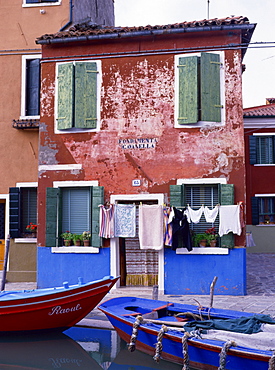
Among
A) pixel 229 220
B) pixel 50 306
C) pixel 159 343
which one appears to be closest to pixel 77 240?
pixel 50 306

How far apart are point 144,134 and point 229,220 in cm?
332

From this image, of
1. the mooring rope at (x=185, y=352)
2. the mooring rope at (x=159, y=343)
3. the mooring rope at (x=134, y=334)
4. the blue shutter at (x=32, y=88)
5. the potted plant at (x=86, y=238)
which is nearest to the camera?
the mooring rope at (x=185, y=352)

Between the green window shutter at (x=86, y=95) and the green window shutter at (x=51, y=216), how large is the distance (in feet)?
6.71

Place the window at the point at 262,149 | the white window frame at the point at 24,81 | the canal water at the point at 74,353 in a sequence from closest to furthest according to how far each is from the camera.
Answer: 1. the canal water at the point at 74,353
2. the white window frame at the point at 24,81
3. the window at the point at 262,149

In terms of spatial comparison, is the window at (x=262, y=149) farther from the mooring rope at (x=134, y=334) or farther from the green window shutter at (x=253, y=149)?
the mooring rope at (x=134, y=334)

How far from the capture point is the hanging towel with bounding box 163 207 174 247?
1302 centimetres

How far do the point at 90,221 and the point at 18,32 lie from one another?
6496 mm

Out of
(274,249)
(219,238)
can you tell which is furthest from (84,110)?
(274,249)

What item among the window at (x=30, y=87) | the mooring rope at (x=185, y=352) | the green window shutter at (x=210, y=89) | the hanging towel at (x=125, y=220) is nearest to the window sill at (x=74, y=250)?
the hanging towel at (x=125, y=220)

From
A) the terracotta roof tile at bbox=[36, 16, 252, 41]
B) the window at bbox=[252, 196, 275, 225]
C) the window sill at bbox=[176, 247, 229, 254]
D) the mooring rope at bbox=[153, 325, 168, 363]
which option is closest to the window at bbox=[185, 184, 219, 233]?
the window sill at bbox=[176, 247, 229, 254]

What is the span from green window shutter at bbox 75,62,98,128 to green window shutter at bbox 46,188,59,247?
6.71 feet

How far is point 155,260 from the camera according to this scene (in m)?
13.8

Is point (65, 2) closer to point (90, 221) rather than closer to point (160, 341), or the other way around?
point (90, 221)

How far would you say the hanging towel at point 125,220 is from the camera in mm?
13367
